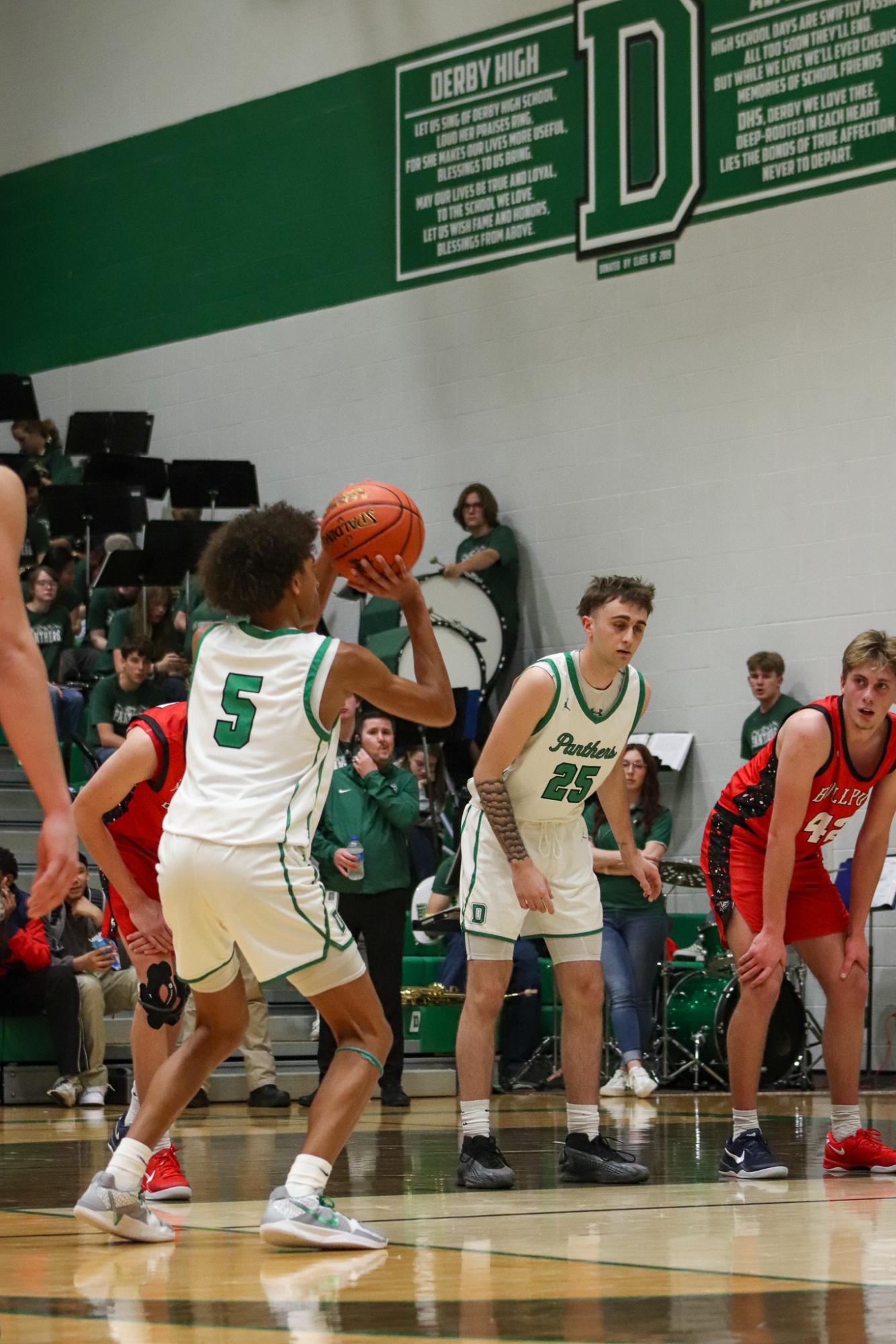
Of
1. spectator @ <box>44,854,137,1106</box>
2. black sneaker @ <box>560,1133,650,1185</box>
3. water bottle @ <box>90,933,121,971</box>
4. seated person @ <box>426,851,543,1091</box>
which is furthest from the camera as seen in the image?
seated person @ <box>426,851,543,1091</box>

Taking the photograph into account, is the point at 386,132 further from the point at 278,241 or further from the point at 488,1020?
the point at 488,1020

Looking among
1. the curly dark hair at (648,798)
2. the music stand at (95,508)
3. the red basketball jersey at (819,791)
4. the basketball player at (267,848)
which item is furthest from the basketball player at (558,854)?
the music stand at (95,508)

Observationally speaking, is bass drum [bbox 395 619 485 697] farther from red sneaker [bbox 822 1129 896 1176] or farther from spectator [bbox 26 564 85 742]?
red sneaker [bbox 822 1129 896 1176]

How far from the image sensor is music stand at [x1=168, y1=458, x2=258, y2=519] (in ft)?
48.5

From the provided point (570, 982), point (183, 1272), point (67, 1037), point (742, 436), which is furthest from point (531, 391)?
point (183, 1272)

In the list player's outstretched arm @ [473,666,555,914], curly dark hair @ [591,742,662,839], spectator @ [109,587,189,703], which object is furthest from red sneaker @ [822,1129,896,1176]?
spectator @ [109,587,189,703]

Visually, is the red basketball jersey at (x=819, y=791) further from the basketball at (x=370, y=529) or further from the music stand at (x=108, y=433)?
the music stand at (x=108, y=433)

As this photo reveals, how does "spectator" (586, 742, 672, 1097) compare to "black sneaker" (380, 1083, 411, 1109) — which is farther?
"spectator" (586, 742, 672, 1097)

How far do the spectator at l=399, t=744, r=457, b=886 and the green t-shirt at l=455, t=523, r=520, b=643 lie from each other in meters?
1.15

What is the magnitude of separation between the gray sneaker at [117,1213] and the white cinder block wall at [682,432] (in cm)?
827

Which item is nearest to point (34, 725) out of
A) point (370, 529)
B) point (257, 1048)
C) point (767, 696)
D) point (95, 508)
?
point (370, 529)

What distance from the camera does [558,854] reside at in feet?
18.9

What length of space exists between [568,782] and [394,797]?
4.14m

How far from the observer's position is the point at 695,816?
12.8m
